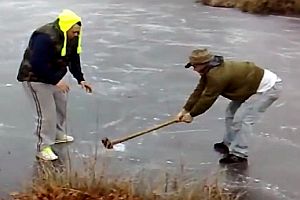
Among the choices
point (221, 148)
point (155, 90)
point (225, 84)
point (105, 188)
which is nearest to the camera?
point (105, 188)

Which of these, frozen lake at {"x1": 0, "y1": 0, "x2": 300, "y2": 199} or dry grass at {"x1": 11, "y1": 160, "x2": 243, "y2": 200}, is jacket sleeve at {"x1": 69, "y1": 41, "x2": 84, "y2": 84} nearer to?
frozen lake at {"x1": 0, "y1": 0, "x2": 300, "y2": 199}

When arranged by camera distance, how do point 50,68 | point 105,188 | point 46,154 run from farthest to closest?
point 46,154
point 50,68
point 105,188

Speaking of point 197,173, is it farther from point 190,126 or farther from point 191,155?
point 190,126

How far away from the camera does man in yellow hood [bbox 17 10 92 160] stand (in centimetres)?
686

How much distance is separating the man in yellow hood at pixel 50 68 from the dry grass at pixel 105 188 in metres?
1.37

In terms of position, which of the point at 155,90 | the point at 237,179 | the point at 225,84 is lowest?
the point at 237,179

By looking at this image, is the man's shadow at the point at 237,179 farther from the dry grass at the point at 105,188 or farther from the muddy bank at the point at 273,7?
the muddy bank at the point at 273,7

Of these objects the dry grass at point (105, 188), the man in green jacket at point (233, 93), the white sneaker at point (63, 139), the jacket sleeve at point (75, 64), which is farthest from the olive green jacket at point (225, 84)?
the white sneaker at point (63, 139)

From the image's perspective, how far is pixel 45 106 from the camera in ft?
23.8

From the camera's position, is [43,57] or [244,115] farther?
[244,115]

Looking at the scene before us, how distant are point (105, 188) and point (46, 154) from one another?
1708mm

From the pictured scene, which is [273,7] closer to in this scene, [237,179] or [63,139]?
[63,139]

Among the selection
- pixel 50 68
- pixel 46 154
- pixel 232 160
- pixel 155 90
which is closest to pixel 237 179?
pixel 232 160

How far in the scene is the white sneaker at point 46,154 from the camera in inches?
288
